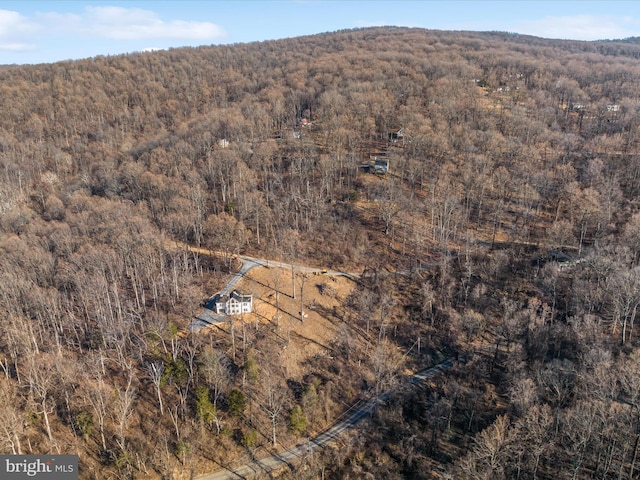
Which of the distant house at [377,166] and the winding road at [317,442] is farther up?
the distant house at [377,166]

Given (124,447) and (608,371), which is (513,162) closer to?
(608,371)
